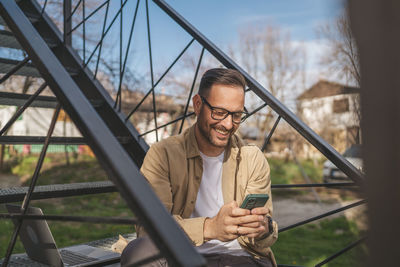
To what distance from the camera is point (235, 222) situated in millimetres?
1562

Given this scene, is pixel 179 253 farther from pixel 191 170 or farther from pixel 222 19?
pixel 222 19

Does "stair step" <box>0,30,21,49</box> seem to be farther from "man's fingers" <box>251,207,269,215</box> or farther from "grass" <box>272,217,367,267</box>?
"grass" <box>272,217,367,267</box>

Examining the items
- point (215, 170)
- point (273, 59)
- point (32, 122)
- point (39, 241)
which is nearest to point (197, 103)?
point (215, 170)

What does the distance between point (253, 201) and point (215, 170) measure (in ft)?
1.63

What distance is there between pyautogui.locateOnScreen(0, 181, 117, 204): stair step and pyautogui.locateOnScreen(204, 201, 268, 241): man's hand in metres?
0.96

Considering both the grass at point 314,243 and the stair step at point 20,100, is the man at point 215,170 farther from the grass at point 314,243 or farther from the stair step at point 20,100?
the grass at point 314,243

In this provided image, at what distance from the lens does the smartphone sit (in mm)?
1532

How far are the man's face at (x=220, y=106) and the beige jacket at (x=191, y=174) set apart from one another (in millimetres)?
92

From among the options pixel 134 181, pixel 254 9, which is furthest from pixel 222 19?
pixel 134 181

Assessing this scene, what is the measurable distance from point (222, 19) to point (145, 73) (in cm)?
586

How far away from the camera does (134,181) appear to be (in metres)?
1.06

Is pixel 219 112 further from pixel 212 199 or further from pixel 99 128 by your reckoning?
pixel 99 128

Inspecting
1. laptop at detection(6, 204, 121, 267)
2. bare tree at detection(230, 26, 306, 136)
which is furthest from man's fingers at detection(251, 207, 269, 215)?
bare tree at detection(230, 26, 306, 136)

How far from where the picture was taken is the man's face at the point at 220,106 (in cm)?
196
